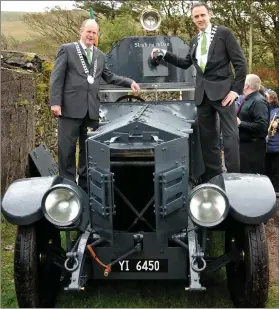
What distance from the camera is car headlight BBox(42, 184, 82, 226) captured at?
14.2ft

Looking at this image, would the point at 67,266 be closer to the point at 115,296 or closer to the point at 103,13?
the point at 115,296

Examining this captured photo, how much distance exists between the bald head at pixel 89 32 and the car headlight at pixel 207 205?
105 inches

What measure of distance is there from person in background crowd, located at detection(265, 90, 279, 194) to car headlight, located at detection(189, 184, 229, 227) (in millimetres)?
4364

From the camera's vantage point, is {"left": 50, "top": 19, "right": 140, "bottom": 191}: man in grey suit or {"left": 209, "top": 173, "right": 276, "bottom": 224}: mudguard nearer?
{"left": 209, "top": 173, "right": 276, "bottom": 224}: mudguard

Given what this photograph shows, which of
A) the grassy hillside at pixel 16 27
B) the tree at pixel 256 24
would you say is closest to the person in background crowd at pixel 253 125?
the grassy hillside at pixel 16 27

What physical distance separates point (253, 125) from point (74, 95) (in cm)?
269

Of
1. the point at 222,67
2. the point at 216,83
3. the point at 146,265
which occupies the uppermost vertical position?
the point at 222,67

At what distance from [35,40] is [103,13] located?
8096 mm

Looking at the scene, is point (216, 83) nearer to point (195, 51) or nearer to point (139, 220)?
point (195, 51)

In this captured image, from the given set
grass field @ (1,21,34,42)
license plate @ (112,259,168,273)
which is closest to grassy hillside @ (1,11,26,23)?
grass field @ (1,21,34,42)

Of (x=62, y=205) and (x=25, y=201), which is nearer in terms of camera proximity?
(x=62, y=205)

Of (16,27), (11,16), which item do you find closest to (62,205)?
(16,27)

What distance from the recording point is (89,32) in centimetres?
613

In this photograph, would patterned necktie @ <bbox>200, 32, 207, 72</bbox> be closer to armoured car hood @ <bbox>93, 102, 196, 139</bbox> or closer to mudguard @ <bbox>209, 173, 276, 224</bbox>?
armoured car hood @ <bbox>93, 102, 196, 139</bbox>
